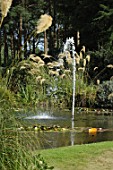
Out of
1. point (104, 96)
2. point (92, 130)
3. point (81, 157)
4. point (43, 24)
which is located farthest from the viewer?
point (104, 96)

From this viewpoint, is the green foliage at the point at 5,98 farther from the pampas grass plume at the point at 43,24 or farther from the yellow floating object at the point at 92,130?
the yellow floating object at the point at 92,130

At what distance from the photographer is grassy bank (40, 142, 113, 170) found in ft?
16.1

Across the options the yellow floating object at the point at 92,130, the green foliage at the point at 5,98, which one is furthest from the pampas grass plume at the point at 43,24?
the yellow floating object at the point at 92,130

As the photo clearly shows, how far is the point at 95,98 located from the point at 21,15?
12336 mm

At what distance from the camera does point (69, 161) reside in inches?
199

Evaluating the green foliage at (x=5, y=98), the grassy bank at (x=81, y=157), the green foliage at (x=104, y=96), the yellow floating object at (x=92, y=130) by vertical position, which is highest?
the green foliage at (x=104, y=96)

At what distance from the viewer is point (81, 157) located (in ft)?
17.1

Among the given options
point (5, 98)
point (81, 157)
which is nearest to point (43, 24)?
point (5, 98)

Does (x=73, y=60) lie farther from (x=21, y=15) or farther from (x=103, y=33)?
(x=21, y=15)

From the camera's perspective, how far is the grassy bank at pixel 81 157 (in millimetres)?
4914

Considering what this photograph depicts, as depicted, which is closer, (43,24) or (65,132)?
(43,24)

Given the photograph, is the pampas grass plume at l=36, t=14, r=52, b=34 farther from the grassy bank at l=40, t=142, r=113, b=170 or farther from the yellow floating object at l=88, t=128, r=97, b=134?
the yellow floating object at l=88, t=128, r=97, b=134

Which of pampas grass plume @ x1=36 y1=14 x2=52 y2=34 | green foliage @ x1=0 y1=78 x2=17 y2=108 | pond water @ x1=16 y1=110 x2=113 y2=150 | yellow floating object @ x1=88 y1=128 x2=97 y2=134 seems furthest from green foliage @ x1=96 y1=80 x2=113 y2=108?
pampas grass plume @ x1=36 y1=14 x2=52 y2=34

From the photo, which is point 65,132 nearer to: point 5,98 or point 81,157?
point 81,157
